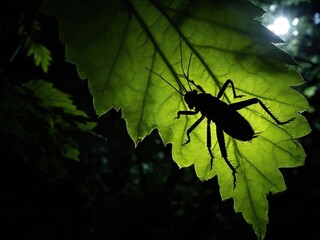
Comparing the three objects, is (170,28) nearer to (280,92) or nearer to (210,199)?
(280,92)

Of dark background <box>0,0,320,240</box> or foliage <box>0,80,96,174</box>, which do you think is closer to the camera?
foliage <box>0,80,96,174</box>

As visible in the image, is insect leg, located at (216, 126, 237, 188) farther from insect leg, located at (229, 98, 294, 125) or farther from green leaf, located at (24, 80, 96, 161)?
green leaf, located at (24, 80, 96, 161)

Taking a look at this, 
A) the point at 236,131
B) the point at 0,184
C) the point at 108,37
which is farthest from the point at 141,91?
the point at 0,184

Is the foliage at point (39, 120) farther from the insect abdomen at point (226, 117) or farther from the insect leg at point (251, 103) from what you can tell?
the insect leg at point (251, 103)

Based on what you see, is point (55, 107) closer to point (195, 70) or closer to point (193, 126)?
point (193, 126)

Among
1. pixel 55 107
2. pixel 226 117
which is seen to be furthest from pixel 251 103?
pixel 55 107

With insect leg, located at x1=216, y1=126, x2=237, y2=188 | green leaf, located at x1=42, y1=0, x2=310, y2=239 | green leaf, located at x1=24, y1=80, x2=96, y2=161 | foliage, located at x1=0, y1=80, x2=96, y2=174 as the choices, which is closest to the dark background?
foliage, located at x1=0, y1=80, x2=96, y2=174

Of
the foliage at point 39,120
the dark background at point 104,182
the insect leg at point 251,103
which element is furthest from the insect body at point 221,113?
the foliage at point 39,120
